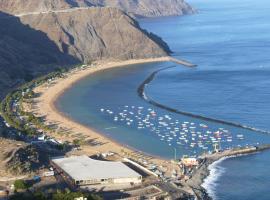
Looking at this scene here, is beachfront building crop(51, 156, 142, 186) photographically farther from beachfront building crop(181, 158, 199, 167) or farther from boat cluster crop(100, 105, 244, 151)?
boat cluster crop(100, 105, 244, 151)

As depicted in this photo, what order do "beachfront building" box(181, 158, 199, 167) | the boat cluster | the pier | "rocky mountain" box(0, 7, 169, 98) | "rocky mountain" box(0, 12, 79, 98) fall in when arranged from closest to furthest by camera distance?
"beachfront building" box(181, 158, 199, 167) → the boat cluster → "rocky mountain" box(0, 12, 79, 98) → "rocky mountain" box(0, 7, 169, 98) → the pier

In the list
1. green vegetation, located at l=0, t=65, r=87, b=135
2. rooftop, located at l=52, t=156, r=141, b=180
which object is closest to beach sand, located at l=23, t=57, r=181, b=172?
green vegetation, located at l=0, t=65, r=87, b=135

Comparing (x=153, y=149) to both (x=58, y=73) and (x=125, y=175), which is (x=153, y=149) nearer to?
(x=125, y=175)

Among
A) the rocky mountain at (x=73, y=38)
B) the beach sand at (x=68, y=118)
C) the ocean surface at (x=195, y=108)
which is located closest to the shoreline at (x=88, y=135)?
the beach sand at (x=68, y=118)

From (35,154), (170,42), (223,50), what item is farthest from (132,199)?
(170,42)

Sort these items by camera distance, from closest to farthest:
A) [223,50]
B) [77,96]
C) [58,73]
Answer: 1. [77,96]
2. [58,73]
3. [223,50]

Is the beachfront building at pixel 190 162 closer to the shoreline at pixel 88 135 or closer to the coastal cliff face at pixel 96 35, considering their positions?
the shoreline at pixel 88 135
